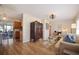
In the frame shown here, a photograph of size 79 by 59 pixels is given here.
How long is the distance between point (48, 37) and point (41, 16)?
465 millimetres

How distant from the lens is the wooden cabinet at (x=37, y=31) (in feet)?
8.85

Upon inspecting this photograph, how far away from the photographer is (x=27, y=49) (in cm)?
261

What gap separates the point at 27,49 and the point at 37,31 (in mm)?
445

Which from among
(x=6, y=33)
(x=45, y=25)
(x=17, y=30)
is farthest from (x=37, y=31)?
(x=6, y=33)

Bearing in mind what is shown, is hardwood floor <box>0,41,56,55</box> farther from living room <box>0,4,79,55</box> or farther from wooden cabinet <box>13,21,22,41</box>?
wooden cabinet <box>13,21,22,41</box>

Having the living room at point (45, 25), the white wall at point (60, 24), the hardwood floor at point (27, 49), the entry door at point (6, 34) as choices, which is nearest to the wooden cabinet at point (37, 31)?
the living room at point (45, 25)

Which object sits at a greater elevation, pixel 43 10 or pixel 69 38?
pixel 43 10

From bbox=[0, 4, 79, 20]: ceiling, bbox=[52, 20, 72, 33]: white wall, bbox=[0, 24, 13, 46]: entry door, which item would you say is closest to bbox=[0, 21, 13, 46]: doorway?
bbox=[0, 24, 13, 46]: entry door

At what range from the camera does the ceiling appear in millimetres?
2551

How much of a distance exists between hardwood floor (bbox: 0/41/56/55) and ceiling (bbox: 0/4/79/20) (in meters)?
0.61

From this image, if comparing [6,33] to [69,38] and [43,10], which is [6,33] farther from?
[69,38]

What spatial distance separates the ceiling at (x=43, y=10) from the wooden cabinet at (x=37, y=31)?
186 millimetres
